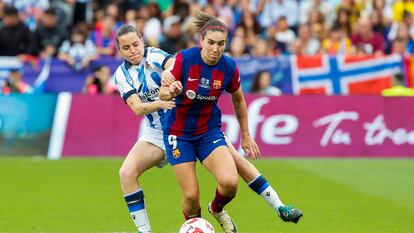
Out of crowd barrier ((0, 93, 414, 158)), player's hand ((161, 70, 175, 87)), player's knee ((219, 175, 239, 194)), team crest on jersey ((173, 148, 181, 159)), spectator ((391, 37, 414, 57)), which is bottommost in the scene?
crowd barrier ((0, 93, 414, 158))

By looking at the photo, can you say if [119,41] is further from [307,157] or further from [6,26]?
[6,26]

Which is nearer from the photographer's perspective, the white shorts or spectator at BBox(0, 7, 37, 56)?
the white shorts

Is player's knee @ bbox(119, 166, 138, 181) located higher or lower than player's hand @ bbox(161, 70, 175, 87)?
lower

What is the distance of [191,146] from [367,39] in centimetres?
1243

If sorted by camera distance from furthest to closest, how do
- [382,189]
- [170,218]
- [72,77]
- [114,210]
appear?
[72,77] → [382,189] → [114,210] → [170,218]

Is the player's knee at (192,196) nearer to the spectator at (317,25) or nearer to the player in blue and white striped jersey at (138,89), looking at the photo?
the player in blue and white striped jersey at (138,89)

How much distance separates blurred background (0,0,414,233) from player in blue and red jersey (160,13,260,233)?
5615 mm

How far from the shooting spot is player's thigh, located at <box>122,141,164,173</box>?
9258 millimetres

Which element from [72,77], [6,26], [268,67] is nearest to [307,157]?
[268,67]

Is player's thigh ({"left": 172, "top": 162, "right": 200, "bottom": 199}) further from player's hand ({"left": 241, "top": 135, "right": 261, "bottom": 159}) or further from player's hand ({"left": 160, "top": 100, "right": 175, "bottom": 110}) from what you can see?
player's hand ({"left": 160, "top": 100, "right": 175, "bottom": 110})

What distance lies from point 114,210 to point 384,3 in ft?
40.8

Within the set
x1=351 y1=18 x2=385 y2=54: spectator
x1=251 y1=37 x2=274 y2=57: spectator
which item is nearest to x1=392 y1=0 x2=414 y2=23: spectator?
x1=351 y1=18 x2=385 y2=54: spectator

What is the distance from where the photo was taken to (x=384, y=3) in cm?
2209

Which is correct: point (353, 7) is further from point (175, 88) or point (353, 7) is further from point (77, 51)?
point (175, 88)
